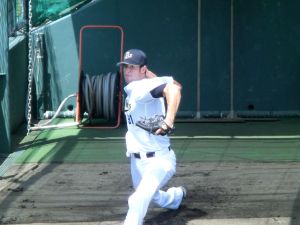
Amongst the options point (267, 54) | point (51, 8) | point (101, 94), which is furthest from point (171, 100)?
point (51, 8)

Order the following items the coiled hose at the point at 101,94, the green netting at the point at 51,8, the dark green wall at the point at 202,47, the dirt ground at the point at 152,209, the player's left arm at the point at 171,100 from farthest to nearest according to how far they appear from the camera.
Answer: the green netting at the point at 51,8
the dark green wall at the point at 202,47
the coiled hose at the point at 101,94
the dirt ground at the point at 152,209
the player's left arm at the point at 171,100

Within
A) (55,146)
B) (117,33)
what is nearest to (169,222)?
A: (55,146)

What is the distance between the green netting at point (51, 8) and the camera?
11562mm

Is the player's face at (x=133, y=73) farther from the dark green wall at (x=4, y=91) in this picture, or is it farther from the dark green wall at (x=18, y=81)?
the dark green wall at (x=18, y=81)

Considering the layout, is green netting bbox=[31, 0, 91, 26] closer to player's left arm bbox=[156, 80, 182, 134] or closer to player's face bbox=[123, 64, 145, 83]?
player's face bbox=[123, 64, 145, 83]

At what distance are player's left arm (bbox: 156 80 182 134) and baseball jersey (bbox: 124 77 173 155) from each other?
11cm

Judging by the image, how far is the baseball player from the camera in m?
5.21

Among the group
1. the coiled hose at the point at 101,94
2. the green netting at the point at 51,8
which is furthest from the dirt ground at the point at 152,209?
the green netting at the point at 51,8

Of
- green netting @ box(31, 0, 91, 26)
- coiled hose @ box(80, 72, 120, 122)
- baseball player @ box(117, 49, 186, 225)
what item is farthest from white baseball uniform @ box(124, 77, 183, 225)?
green netting @ box(31, 0, 91, 26)

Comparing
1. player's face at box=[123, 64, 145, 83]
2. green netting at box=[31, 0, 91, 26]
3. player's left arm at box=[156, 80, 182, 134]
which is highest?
green netting at box=[31, 0, 91, 26]

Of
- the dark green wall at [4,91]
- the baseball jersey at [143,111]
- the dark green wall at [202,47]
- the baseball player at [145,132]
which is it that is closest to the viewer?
the baseball player at [145,132]

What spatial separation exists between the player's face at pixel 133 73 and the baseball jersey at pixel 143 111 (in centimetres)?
4

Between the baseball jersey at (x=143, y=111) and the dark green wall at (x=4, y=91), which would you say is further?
the dark green wall at (x=4, y=91)

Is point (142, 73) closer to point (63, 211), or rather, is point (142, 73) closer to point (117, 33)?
point (63, 211)
